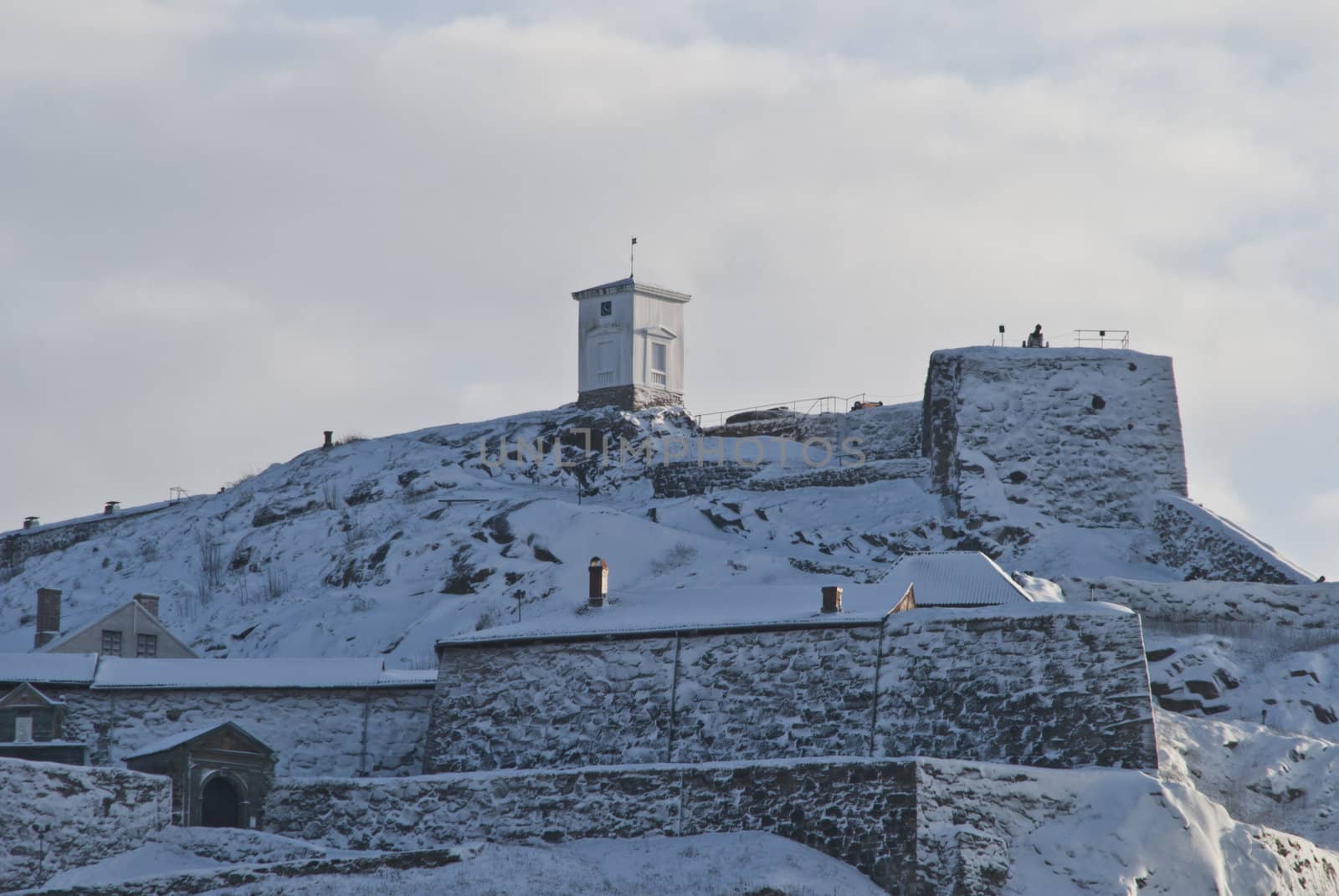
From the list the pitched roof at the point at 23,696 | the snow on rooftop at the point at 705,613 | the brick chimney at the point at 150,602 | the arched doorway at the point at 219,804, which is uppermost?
the brick chimney at the point at 150,602

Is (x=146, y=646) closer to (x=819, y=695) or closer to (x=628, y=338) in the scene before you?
(x=819, y=695)

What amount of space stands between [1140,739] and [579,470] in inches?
1605

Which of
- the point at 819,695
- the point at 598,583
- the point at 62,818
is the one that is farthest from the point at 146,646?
the point at 819,695

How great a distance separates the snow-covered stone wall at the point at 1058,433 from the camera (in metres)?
69.5

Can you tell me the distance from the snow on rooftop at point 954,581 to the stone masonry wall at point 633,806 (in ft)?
27.3

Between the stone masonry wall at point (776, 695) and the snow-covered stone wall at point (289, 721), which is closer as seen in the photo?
the stone masonry wall at point (776, 695)

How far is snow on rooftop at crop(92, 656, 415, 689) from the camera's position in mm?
52875

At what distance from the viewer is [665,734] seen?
162ft

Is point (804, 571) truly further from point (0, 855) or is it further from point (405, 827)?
point (0, 855)

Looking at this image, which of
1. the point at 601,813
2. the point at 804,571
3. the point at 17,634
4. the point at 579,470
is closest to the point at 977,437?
the point at 804,571

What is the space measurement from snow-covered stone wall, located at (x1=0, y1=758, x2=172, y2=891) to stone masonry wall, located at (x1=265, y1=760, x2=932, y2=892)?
12.7 feet

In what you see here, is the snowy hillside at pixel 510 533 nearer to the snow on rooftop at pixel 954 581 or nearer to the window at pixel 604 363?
the window at pixel 604 363

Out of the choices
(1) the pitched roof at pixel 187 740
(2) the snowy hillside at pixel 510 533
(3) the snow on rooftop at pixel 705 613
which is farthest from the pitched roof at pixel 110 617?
(3) the snow on rooftop at pixel 705 613

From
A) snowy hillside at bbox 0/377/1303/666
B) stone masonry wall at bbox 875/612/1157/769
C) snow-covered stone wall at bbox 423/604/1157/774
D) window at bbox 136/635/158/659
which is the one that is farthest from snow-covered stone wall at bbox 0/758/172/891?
snowy hillside at bbox 0/377/1303/666
